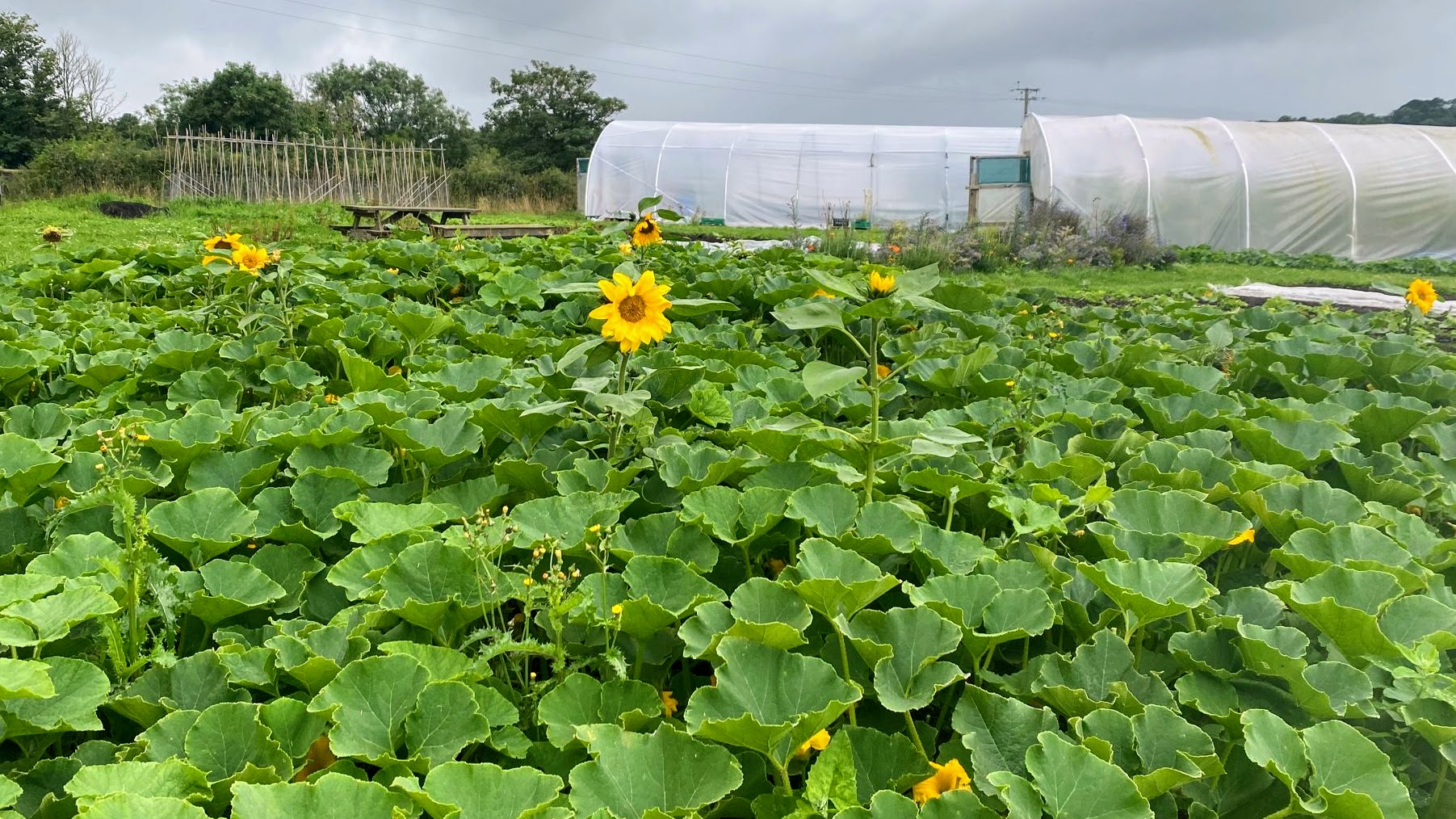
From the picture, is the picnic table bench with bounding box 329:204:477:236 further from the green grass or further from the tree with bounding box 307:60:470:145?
the tree with bounding box 307:60:470:145

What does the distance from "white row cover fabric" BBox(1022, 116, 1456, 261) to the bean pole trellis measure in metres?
15.6

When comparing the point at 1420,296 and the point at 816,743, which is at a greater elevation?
the point at 1420,296

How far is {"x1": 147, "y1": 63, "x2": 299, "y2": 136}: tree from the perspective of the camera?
104ft

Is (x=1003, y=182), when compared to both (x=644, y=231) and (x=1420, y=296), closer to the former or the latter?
(x=1420, y=296)

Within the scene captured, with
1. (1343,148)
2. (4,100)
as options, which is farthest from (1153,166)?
(4,100)

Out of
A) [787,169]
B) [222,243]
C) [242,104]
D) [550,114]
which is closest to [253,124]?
[242,104]

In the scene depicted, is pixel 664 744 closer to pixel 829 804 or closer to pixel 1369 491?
pixel 829 804

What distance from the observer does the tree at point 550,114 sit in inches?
1459

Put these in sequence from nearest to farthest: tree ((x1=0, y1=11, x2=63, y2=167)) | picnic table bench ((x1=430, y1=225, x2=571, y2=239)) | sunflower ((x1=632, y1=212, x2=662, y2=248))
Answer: sunflower ((x1=632, y1=212, x2=662, y2=248)) → picnic table bench ((x1=430, y1=225, x2=571, y2=239)) → tree ((x1=0, y1=11, x2=63, y2=167))

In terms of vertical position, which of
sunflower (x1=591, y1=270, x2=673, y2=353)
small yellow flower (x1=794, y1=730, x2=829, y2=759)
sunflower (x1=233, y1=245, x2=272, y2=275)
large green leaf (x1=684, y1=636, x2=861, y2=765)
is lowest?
small yellow flower (x1=794, y1=730, x2=829, y2=759)

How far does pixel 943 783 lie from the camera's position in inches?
39.1

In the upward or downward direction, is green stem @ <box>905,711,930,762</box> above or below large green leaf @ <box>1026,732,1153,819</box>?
below

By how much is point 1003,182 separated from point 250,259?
53.3ft

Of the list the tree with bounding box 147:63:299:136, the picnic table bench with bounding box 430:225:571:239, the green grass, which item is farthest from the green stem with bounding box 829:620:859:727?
the tree with bounding box 147:63:299:136
